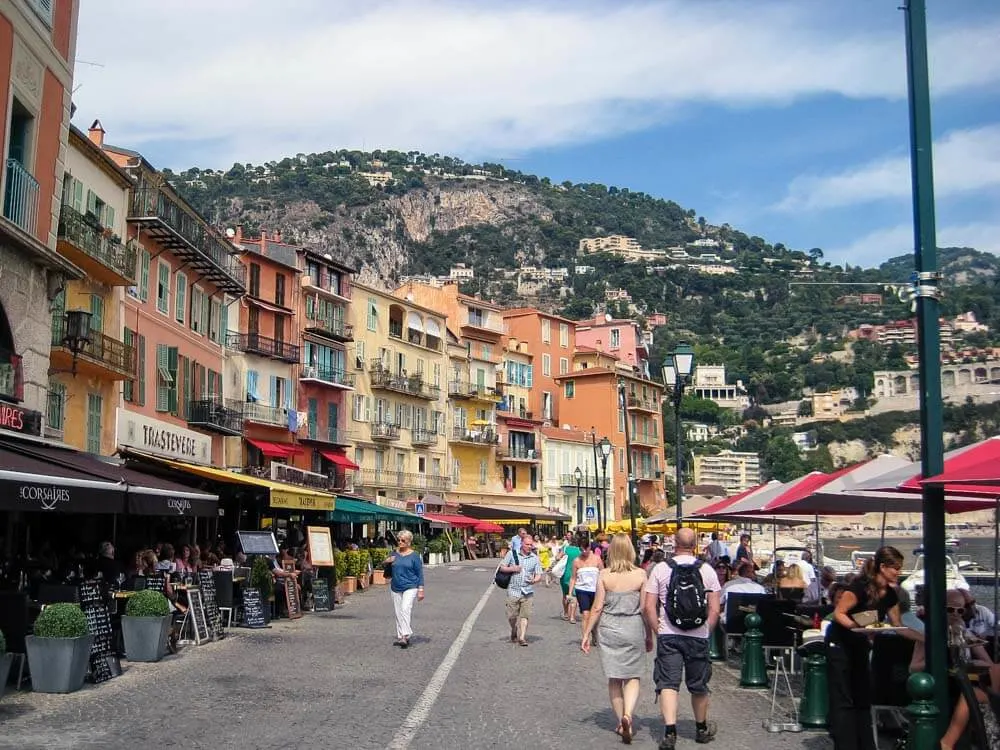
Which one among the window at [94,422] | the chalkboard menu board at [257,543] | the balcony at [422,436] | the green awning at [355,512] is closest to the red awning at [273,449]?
the green awning at [355,512]

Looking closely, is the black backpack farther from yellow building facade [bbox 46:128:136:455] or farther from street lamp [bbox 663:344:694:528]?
yellow building facade [bbox 46:128:136:455]

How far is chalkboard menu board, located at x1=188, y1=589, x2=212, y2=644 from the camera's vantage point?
51.7 feet

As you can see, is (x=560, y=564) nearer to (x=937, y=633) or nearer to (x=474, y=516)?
(x=937, y=633)

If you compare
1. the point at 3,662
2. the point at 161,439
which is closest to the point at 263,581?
the point at 3,662

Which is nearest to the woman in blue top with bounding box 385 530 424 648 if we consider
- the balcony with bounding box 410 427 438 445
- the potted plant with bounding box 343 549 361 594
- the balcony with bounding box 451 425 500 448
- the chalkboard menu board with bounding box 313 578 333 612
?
the chalkboard menu board with bounding box 313 578 333 612

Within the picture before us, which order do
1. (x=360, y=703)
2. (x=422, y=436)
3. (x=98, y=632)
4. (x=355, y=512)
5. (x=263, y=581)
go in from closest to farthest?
(x=360, y=703) < (x=98, y=632) < (x=263, y=581) < (x=355, y=512) < (x=422, y=436)

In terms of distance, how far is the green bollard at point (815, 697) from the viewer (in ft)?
31.6

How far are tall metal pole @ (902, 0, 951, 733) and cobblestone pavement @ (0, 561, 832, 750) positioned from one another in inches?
86.1

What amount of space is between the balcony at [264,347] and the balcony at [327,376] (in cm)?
314

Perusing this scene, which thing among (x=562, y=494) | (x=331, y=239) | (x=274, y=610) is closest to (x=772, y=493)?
(x=274, y=610)

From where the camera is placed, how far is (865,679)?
27.8 feet

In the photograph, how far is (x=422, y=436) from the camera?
6575 cm

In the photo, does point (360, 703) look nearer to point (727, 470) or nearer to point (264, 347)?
point (264, 347)

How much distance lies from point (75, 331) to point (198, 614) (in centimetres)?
900
